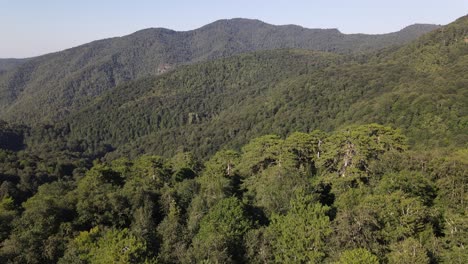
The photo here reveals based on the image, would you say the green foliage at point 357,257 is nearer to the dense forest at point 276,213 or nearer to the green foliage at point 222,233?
the dense forest at point 276,213

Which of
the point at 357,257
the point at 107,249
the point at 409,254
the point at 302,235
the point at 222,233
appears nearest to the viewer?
the point at 357,257

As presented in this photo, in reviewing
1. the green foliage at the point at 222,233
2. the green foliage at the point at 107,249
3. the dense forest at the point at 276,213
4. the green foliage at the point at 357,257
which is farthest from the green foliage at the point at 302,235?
the green foliage at the point at 107,249

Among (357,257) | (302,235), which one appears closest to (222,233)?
(302,235)

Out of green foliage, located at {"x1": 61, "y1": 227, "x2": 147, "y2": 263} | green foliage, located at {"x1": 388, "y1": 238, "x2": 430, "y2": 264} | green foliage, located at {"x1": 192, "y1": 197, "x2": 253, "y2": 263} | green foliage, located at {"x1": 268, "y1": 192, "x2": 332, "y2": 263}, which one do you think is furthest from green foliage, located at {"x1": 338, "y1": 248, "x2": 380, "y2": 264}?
green foliage, located at {"x1": 61, "y1": 227, "x2": 147, "y2": 263}

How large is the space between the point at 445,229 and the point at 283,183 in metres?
17.0

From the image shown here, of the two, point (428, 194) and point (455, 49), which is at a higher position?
point (455, 49)

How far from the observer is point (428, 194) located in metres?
42.0

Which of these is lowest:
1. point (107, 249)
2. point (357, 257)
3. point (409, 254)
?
point (409, 254)

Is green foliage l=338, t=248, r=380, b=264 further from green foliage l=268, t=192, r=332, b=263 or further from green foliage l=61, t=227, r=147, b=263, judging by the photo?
green foliage l=61, t=227, r=147, b=263

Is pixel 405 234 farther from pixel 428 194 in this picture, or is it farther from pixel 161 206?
pixel 161 206

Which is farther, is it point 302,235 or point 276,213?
point 276,213

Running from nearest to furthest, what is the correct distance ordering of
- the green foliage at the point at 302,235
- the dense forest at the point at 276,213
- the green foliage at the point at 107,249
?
the green foliage at the point at 107,249 < the dense forest at the point at 276,213 < the green foliage at the point at 302,235

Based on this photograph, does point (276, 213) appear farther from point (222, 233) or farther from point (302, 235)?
point (222, 233)


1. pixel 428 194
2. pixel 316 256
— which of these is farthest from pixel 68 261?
pixel 428 194
